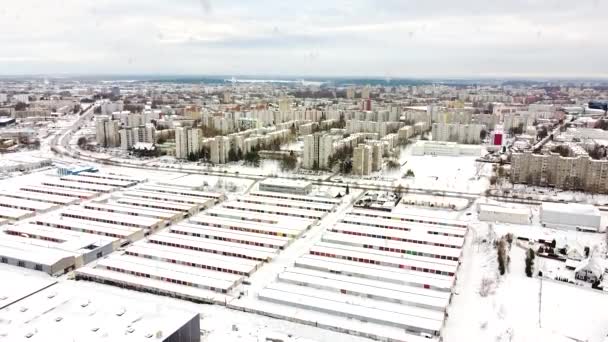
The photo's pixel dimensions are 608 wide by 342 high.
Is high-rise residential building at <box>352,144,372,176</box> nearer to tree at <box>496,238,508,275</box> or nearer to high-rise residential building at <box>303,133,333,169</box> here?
high-rise residential building at <box>303,133,333,169</box>

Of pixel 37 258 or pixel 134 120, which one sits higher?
pixel 134 120

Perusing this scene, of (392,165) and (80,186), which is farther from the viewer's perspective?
(392,165)

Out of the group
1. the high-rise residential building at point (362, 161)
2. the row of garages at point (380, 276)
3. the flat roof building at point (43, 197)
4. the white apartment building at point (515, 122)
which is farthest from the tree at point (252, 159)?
the white apartment building at point (515, 122)

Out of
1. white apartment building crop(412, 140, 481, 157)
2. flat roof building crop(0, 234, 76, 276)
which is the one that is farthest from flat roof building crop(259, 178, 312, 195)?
white apartment building crop(412, 140, 481, 157)

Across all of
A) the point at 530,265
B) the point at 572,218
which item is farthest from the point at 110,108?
the point at 530,265

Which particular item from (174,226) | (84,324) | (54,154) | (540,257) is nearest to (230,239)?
(174,226)

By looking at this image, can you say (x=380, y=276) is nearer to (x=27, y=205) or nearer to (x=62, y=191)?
(x=27, y=205)
